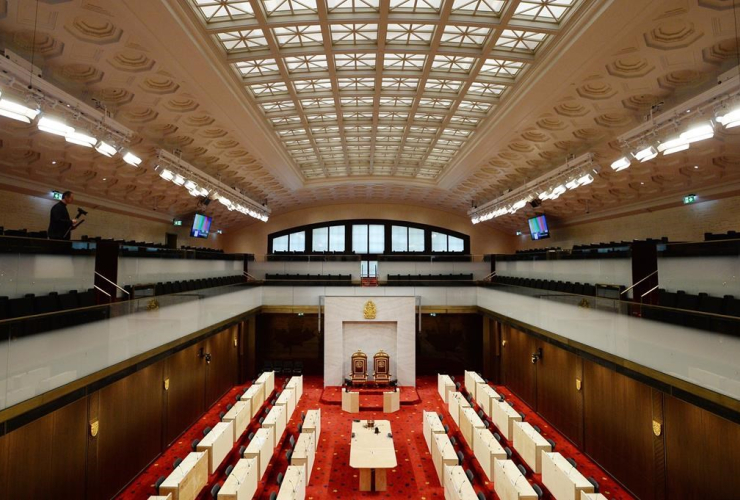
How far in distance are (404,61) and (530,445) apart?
399 inches

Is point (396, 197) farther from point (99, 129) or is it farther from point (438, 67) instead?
point (99, 129)

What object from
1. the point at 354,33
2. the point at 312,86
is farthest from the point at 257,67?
the point at 354,33

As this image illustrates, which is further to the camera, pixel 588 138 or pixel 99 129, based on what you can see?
pixel 588 138

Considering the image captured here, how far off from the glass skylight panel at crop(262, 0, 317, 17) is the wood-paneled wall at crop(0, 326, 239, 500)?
8397mm

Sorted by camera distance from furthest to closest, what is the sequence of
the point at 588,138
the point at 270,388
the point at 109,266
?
the point at 270,388
the point at 588,138
the point at 109,266

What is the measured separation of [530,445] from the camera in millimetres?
8719

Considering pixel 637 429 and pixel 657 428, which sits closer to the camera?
pixel 657 428

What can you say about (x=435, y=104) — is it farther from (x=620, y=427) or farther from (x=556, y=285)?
(x=620, y=427)

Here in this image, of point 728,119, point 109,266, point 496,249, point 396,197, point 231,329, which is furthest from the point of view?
point 496,249

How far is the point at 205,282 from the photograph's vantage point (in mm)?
16156

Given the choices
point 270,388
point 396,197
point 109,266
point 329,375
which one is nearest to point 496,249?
point 396,197

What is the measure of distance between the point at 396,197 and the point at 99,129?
18.7 meters

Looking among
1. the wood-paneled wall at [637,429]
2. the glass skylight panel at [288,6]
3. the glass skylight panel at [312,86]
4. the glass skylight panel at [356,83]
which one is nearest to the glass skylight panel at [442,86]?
the glass skylight panel at [356,83]

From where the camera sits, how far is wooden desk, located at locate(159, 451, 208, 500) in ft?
22.4
